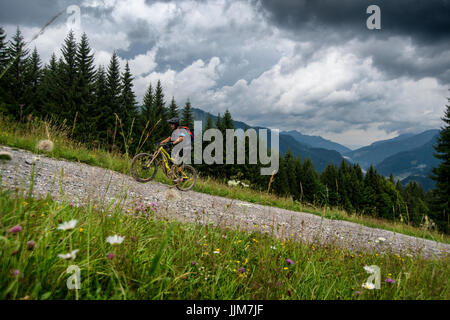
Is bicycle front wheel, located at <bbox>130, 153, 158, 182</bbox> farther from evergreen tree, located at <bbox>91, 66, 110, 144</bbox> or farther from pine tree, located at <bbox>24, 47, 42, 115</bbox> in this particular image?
pine tree, located at <bbox>24, 47, 42, 115</bbox>

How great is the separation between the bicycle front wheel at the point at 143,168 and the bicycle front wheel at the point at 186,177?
1018mm

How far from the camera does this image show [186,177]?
340 inches

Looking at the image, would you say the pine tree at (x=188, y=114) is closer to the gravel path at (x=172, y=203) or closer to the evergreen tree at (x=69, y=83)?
the evergreen tree at (x=69, y=83)

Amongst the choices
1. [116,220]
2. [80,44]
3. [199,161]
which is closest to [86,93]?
[80,44]

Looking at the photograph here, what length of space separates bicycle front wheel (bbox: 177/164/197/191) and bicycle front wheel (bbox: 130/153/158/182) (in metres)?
1.02

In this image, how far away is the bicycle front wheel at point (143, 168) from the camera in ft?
26.0

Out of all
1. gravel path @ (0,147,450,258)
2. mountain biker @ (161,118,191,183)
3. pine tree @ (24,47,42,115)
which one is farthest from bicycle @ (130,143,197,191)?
pine tree @ (24,47,42,115)

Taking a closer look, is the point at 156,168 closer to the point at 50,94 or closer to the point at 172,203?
the point at 172,203

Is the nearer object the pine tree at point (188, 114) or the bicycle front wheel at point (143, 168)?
the bicycle front wheel at point (143, 168)

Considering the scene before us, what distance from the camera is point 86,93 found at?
38125mm

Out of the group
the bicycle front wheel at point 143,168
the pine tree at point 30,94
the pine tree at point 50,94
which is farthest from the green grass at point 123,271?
the pine tree at point 30,94

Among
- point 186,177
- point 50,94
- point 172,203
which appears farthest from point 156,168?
point 50,94
